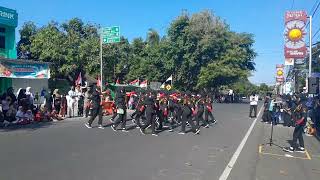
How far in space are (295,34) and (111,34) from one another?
458 inches

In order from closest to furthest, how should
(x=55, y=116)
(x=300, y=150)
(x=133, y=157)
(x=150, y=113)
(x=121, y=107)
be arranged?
1. (x=133, y=157)
2. (x=300, y=150)
3. (x=150, y=113)
4. (x=121, y=107)
5. (x=55, y=116)

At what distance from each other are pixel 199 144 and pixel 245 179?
5326 mm

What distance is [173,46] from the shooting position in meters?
54.8

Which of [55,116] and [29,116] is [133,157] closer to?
[29,116]

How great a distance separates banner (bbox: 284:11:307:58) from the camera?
2639 cm

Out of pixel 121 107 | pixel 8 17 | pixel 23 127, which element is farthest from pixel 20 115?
pixel 8 17

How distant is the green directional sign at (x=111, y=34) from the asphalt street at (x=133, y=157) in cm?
1269

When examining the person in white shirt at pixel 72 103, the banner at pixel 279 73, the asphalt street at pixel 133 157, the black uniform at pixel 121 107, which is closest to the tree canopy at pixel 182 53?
the banner at pixel 279 73

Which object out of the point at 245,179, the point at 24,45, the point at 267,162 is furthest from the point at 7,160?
the point at 24,45

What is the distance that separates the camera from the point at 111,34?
28828mm

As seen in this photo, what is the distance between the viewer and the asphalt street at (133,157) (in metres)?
8.95

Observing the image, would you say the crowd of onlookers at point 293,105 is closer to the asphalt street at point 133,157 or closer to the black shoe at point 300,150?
the asphalt street at point 133,157

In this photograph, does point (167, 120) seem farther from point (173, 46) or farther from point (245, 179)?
point (173, 46)

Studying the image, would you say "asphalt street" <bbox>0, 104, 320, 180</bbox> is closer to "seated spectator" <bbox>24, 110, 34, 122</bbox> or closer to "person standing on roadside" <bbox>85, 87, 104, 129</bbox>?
"person standing on roadside" <bbox>85, 87, 104, 129</bbox>
